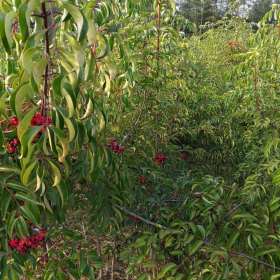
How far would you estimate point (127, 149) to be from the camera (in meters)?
2.21

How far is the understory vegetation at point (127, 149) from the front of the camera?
966mm

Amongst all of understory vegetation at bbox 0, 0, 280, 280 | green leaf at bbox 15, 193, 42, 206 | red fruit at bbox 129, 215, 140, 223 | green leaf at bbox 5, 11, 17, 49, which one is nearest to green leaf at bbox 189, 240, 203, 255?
understory vegetation at bbox 0, 0, 280, 280

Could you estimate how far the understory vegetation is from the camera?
3.17 ft

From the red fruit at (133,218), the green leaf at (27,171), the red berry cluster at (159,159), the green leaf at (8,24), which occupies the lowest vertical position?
the red fruit at (133,218)

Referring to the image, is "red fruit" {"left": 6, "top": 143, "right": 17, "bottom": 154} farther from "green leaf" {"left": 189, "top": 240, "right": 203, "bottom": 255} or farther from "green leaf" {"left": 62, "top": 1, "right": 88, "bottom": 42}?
"green leaf" {"left": 189, "top": 240, "right": 203, "bottom": 255}

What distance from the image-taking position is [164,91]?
241 centimetres

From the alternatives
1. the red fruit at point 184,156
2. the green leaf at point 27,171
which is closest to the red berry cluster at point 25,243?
the green leaf at point 27,171

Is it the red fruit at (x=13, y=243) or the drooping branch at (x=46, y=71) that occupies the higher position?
the drooping branch at (x=46, y=71)

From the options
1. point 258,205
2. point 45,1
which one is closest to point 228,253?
point 258,205

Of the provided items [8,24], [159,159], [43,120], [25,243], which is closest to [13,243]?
[25,243]

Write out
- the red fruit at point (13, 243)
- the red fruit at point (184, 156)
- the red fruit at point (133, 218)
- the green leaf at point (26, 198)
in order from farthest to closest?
the red fruit at point (184, 156), the red fruit at point (133, 218), the red fruit at point (13, 243), the green leaf at point (26, 198)

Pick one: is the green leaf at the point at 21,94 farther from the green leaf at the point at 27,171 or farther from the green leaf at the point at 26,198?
the green leaf at the point at 26,198

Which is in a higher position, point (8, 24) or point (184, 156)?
point (8, 24)

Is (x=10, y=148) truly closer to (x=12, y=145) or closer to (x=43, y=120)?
(x=12, y=145)
